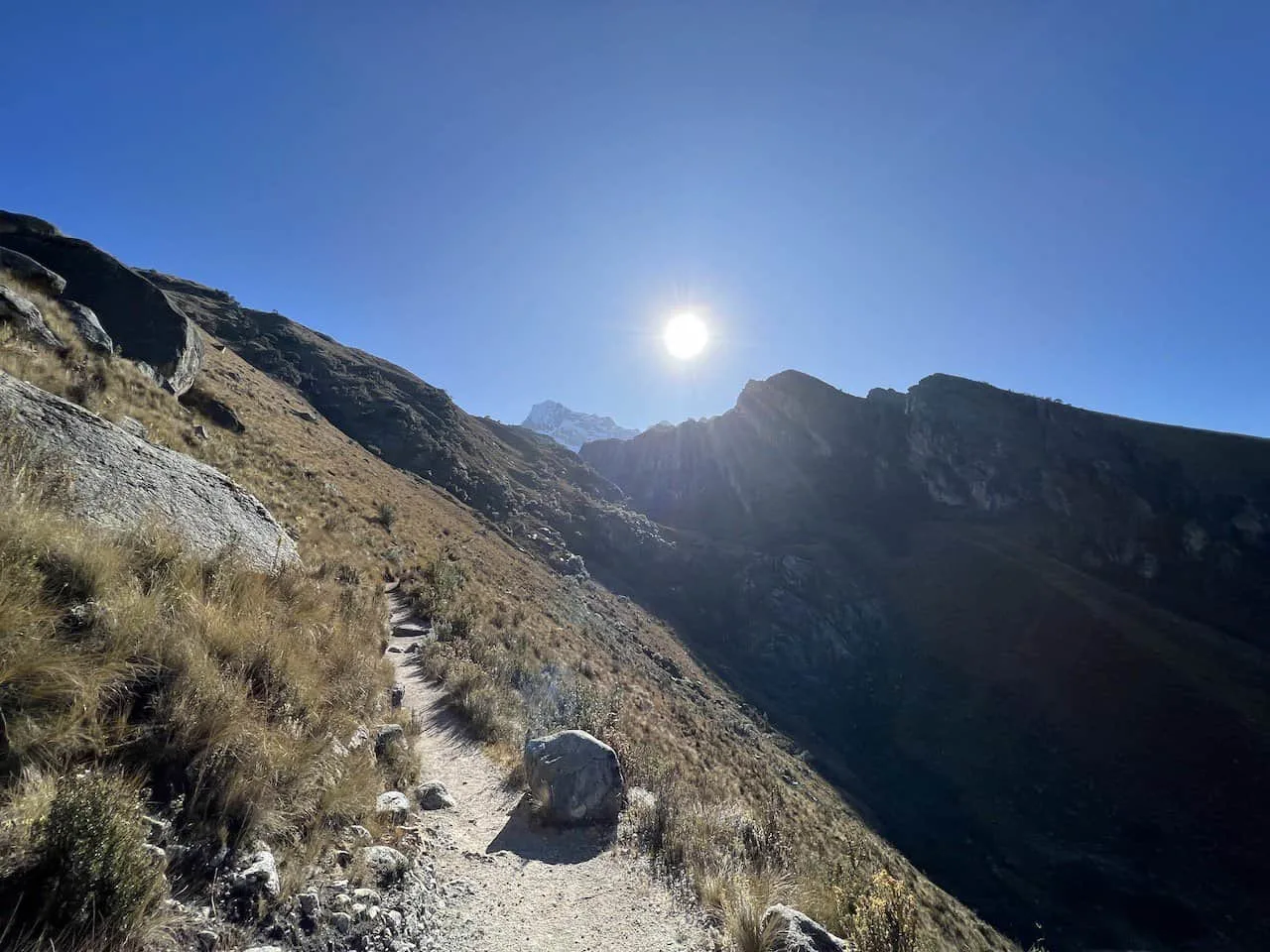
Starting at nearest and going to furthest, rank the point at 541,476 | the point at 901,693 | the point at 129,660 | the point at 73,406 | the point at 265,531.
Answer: the point at 129,660
the point at 73,406
the point at 265,531
the point at 901,693
the point at 541,476

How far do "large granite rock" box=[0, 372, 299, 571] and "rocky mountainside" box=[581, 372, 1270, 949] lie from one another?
38.0 metres

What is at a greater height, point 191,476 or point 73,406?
point 73,406

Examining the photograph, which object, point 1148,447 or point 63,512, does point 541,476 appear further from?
point 1148,447

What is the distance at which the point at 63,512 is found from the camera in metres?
4.56

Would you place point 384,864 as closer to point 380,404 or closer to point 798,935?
point 798,935

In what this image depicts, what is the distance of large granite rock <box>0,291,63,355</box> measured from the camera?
10047 millimetres

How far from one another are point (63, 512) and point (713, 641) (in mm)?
55818

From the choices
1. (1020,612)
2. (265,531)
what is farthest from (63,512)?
(1020,612)

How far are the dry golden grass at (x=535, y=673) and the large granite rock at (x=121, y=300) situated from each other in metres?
2.48

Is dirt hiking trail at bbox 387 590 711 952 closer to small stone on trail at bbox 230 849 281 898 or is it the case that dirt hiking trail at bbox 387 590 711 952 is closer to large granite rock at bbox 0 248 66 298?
A: small stone on trail at bbox 230 849 281 898

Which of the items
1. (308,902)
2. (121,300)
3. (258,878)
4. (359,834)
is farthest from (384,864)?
(121,300)

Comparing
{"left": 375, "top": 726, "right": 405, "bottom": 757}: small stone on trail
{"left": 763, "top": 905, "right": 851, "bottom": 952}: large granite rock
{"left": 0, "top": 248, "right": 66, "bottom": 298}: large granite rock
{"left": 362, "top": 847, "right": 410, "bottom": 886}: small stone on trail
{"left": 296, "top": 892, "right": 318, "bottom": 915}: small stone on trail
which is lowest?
{"left": 375, "top": 726, "right": 405, "bottom": 757}: small stone on trail

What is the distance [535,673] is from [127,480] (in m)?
7.92

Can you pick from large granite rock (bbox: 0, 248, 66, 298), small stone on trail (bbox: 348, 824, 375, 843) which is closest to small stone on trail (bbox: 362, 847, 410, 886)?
small stone on trail (bbox: 348, 824, 375, 843)
